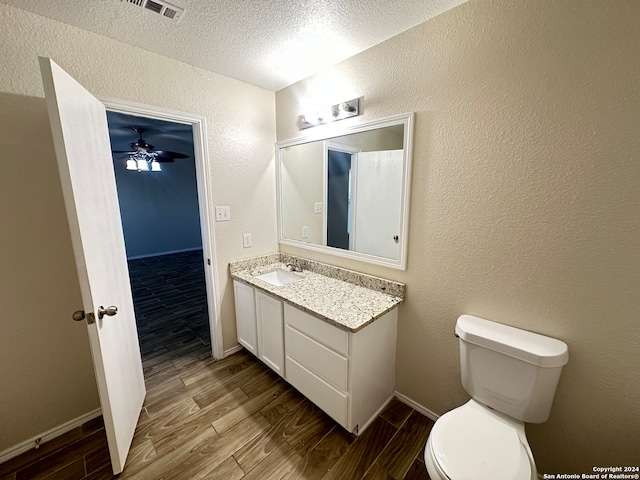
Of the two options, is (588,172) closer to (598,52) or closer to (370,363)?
(598,52)

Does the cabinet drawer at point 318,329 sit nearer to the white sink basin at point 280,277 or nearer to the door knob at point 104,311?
the white sink basin at point 280,277

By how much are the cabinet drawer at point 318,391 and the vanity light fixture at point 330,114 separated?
1.74 meters

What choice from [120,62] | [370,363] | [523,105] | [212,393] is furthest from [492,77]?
[212,393]

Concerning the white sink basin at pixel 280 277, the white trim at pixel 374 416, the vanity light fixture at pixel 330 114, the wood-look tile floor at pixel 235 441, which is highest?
the vanity light fixture at pixel 330 114

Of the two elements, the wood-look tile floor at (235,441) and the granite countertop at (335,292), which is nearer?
the wood-look tile floor at (235,441)

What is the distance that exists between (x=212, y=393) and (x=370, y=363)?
1214 millimetres

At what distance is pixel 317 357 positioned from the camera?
1.58 metres

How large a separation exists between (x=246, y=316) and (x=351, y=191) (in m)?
1.36

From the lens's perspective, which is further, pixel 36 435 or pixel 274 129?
pixel 274 129

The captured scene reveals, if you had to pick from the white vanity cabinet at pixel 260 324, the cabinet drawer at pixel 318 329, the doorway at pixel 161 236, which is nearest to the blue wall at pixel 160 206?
the doorway at pixel 161 236

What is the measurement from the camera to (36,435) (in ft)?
4.91

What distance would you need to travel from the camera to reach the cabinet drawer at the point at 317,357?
1.46 metres

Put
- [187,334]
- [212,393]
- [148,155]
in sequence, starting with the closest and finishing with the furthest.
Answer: [212,393] < [187,334] < [148,155]

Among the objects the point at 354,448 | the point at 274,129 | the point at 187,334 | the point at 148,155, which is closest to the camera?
the point at 354,448
